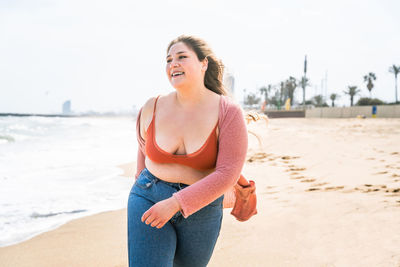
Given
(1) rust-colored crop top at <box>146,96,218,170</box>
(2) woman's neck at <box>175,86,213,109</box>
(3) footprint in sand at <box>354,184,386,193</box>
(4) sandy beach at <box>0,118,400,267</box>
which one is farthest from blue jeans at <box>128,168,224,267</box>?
(3) footprint in sand at <box>354,184,386,193</box>

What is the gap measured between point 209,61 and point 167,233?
2.99 feet

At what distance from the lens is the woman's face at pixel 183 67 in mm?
1713

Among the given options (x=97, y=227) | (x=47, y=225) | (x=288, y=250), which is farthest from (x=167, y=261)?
(x=47, y=225)

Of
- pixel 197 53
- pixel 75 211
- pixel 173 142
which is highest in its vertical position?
pixel 197 53

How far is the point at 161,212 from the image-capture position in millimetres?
1446

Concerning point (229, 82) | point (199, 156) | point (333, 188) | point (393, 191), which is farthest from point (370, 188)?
point (199, 156)

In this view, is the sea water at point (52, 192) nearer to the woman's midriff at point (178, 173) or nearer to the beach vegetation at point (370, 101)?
the woman's midriff at point (178, 173)

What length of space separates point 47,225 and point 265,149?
7287 millimetres

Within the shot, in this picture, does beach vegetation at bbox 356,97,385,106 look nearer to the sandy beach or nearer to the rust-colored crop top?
the sandy beach

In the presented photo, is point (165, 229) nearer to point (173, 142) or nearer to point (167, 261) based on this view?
point (167, 261)

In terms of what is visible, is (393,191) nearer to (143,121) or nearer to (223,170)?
(223,170)

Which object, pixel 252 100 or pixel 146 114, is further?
pixel 252 100

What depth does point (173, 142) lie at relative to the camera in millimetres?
1647

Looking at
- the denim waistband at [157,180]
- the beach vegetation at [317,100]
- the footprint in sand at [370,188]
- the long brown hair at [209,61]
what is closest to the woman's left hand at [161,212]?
the denim waistband at [157,180]
